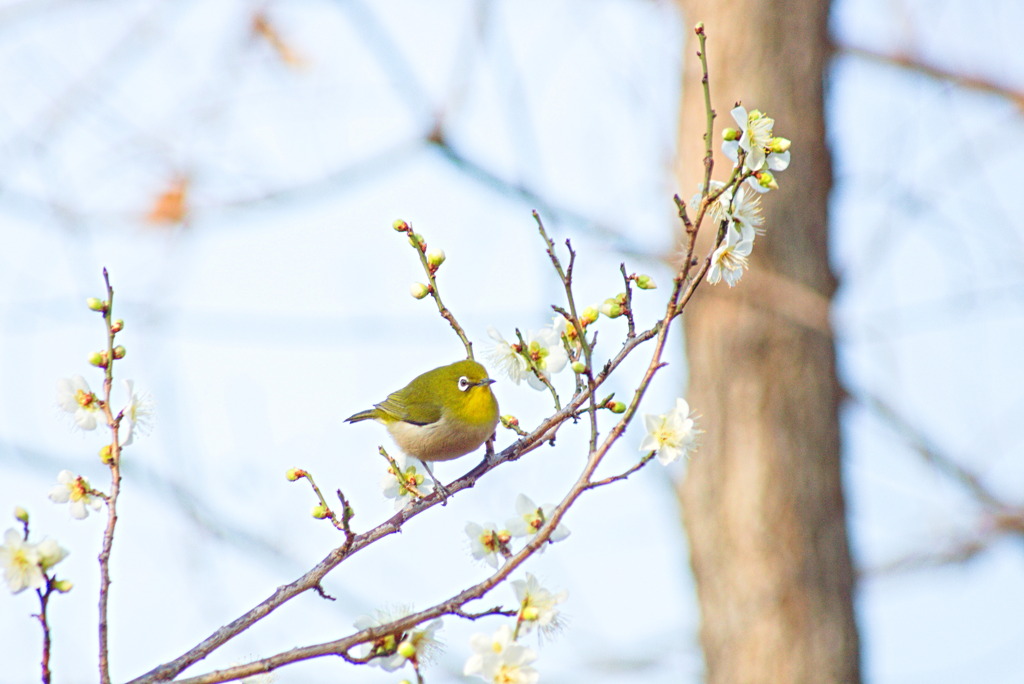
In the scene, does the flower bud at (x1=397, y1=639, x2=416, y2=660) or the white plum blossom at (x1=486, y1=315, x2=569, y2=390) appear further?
the white plum blossom at (x1=486, y1=315, x2=569, y2=390)

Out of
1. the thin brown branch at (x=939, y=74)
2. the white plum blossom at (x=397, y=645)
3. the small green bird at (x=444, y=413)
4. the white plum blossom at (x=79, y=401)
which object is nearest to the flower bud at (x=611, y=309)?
the white plum blossom at (x=397, y=645)

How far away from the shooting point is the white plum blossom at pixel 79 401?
243cm

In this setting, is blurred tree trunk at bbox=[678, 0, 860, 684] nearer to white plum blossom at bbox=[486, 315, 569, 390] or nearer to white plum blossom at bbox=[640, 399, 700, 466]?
white plum blossom at bbox=[486, 315, 569, 390]

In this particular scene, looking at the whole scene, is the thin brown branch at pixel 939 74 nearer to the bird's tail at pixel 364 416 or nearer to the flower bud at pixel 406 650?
the bird's tail at pixel 364 416

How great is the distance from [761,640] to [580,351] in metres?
3.75

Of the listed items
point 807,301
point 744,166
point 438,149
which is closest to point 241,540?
point 438,149

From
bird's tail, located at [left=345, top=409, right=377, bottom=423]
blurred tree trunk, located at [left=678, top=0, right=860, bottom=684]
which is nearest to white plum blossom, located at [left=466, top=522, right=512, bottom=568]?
bird's tail, located at [left=345, top=409, right=377, bottom=423]

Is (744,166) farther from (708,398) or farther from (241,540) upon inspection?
(241,540)

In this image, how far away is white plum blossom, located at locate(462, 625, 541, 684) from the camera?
7.06ft

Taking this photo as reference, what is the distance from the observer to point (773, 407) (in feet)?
19.7

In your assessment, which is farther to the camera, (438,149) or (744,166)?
(438,149)

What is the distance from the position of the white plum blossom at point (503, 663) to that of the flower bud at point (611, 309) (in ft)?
2.54

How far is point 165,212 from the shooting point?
7.13 metres

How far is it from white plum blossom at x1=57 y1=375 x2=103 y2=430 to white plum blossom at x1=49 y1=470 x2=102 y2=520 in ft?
0.53
